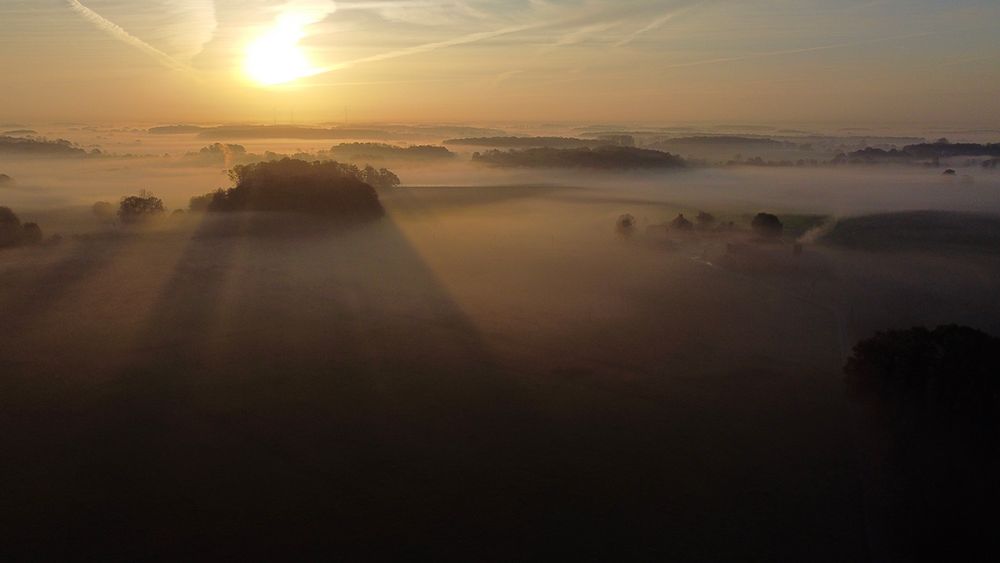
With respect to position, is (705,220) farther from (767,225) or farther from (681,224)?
(767,225)

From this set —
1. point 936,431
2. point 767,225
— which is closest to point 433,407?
point 936,431

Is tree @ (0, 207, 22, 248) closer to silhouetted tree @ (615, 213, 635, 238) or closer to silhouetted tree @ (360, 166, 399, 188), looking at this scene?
silhouetted tree @ (360, 166, 399, 188)

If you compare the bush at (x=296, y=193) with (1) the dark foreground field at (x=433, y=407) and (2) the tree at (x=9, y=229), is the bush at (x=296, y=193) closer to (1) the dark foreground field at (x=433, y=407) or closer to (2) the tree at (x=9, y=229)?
(2) the tree at (x=9, y=229)

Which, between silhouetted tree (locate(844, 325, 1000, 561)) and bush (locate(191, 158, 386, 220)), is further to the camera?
bush (locate(191, 158, 386, 220))

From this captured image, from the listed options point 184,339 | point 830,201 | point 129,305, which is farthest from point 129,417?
point 830,201

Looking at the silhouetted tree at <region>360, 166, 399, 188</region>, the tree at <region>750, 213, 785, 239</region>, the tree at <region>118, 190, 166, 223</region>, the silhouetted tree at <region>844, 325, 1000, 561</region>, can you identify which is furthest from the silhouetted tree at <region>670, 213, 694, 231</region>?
the tree at <region>118, 190, 166, 223</region>

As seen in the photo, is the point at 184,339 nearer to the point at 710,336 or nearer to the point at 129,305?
the point at 129,305
